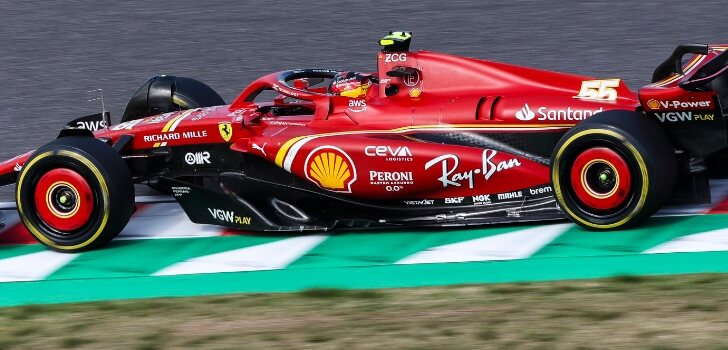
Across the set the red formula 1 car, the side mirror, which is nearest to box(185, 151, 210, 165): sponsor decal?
the red formula 1 car

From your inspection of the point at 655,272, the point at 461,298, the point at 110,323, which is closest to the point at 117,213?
the point at 110,323

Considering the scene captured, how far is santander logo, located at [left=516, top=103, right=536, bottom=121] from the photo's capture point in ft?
25.8

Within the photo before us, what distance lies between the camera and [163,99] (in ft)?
31.9

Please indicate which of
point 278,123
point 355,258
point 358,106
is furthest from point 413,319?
point 278,123

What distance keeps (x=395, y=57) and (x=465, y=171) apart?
880 mm

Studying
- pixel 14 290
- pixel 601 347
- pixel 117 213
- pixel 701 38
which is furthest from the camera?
pixel 701 38

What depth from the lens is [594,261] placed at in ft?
23.8

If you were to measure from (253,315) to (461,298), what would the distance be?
96cm

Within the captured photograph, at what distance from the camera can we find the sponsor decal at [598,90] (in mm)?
7953

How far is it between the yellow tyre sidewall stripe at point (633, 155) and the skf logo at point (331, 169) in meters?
1.15

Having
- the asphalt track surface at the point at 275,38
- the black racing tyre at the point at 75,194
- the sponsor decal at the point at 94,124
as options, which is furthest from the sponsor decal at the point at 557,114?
the asphalt track surface at the point at 275,38

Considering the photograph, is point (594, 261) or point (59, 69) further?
point (59, 69)

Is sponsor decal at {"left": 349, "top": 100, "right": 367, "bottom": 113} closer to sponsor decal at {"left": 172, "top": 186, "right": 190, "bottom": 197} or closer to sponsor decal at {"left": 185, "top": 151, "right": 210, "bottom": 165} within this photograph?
sponsor decal at {"left": 185, "top": 151, "right": 210, "bottom": 165}

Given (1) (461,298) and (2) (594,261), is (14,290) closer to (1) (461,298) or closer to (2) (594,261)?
(1) (461,298)
